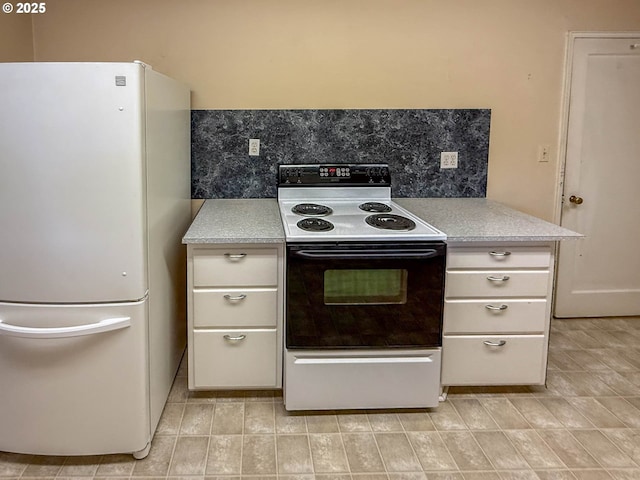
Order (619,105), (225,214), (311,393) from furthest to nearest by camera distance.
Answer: (619,105) < (225,214) < (311,393)

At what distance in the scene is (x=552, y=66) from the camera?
3.25m

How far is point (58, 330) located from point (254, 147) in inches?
62.7

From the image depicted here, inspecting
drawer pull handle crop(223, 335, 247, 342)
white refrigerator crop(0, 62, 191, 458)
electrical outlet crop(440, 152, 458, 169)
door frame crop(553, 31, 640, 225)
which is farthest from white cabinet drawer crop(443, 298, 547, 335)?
white refrigerator crop(0, 62, 191, 458)

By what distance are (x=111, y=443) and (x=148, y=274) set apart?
0.65m

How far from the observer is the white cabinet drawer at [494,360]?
2479 mm

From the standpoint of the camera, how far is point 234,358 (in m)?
2.44

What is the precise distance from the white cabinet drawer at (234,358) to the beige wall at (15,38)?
1.71 meters

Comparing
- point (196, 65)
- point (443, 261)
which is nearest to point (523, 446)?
point (443, 261)

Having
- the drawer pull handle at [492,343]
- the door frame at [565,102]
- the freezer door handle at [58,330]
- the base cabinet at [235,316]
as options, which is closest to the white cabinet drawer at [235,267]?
the base cabinet at [235,316]

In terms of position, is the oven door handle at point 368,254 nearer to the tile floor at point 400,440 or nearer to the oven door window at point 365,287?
the oven door window at point 365,287

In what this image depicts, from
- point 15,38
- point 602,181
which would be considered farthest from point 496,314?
point 15,38

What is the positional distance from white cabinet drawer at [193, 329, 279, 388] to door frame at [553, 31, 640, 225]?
210 cm

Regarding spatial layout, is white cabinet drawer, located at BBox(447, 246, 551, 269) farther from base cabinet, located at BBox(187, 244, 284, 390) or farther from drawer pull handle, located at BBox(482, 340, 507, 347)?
base cabinet, located at BBox(187, 244, 284, 390)

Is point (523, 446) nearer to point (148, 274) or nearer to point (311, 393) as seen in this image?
point (311, 393)
